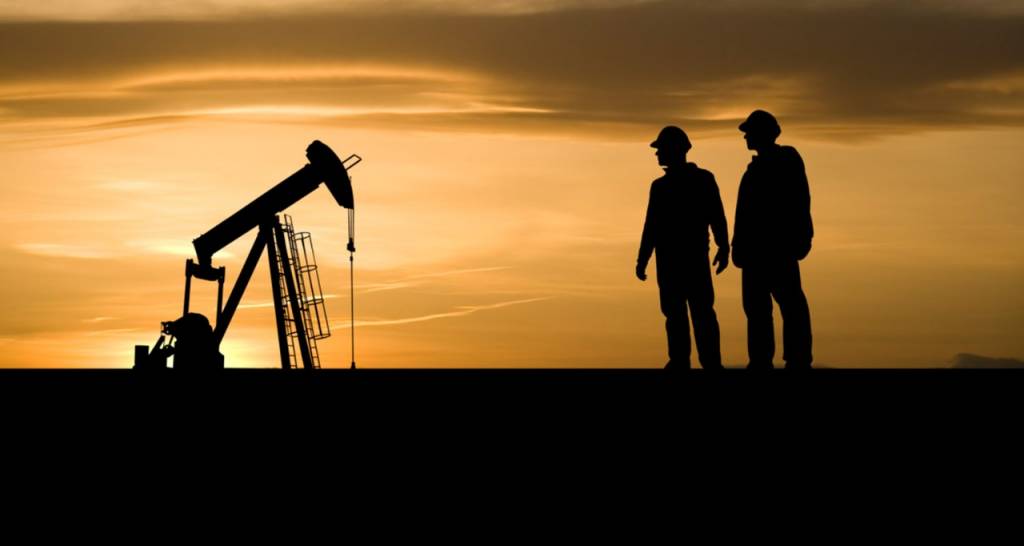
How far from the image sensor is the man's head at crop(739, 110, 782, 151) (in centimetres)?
1644

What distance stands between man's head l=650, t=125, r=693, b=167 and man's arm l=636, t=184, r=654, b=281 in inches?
19.7

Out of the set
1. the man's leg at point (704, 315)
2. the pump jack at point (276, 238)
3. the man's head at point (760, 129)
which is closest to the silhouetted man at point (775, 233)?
the man's head at point (760, 129)

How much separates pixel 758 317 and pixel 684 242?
139 centimetres

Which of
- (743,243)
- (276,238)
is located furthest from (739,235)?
(276,238)

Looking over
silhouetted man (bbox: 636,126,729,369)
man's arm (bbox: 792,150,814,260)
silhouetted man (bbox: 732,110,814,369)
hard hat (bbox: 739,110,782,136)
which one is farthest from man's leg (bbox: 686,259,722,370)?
hard hat (bbox: 739,110,782,136)

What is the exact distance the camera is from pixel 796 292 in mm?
16594

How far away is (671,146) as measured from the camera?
17188 millimetres
